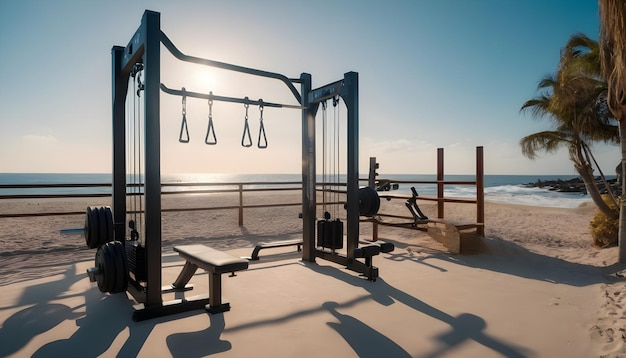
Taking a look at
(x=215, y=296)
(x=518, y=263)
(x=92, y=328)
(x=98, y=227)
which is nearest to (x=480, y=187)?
(x=518, y=263)

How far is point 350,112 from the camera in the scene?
3559 mm

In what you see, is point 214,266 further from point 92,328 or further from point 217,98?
point 217,98

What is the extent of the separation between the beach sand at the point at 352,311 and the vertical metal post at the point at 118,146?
0.60m

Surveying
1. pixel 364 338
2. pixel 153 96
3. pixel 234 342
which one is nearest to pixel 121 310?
pixel 234 342

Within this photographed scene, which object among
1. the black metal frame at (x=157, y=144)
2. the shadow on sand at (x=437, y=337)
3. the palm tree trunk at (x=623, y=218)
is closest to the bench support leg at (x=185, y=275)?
the black metal frame at (x=157, y=144)

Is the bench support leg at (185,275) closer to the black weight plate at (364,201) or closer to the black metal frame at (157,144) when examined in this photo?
the black metal frame at (157,144)

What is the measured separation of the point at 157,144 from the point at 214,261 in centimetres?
86

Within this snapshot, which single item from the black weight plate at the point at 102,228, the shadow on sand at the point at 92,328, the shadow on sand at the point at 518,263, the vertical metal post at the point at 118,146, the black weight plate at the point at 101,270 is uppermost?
the vertical metal post at the point at 118,146

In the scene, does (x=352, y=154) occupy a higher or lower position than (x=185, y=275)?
higher

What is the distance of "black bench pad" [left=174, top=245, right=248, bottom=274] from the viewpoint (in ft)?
7.76

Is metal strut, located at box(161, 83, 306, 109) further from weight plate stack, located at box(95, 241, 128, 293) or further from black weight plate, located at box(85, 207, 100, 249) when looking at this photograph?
weight plate stack, located at box(95, 241, 128, 293)

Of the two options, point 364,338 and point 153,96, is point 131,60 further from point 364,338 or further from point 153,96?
point 364,338

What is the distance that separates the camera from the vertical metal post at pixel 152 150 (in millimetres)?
2416

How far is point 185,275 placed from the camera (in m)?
2.91
